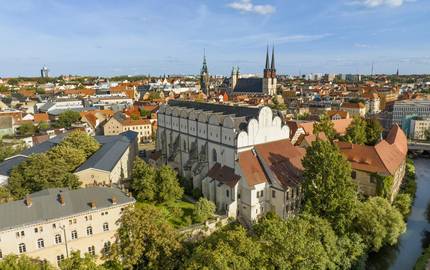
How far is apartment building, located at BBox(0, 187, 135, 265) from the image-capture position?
28453 millimetres

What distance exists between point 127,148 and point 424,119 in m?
87.1

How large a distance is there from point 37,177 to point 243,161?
25185 millimetres

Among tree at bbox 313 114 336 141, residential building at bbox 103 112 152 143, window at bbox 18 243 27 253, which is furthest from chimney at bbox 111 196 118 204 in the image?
residential building at bbox 103 112 152 143

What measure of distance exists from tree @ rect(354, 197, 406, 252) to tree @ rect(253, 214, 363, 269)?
132 inches

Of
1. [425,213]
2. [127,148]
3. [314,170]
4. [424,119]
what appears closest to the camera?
[314,170]

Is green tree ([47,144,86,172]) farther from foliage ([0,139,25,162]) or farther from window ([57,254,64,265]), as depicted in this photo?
window ([57,254,64,265])

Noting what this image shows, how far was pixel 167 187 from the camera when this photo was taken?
1652 inches

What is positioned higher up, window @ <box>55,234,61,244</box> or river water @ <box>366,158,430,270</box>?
window @ <box>55,234,61,244</box>

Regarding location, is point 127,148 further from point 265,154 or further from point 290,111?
point 290,111

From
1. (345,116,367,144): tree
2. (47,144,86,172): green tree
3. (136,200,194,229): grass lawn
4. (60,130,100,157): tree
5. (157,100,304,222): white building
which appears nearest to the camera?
(136,200,194,229): grass lawn

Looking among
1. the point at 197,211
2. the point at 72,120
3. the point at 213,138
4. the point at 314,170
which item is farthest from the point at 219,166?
the point at 72,120

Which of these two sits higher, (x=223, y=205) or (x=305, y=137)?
(x=305, y=137)

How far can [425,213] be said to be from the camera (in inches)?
1950

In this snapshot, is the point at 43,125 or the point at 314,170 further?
the point at 43,125
